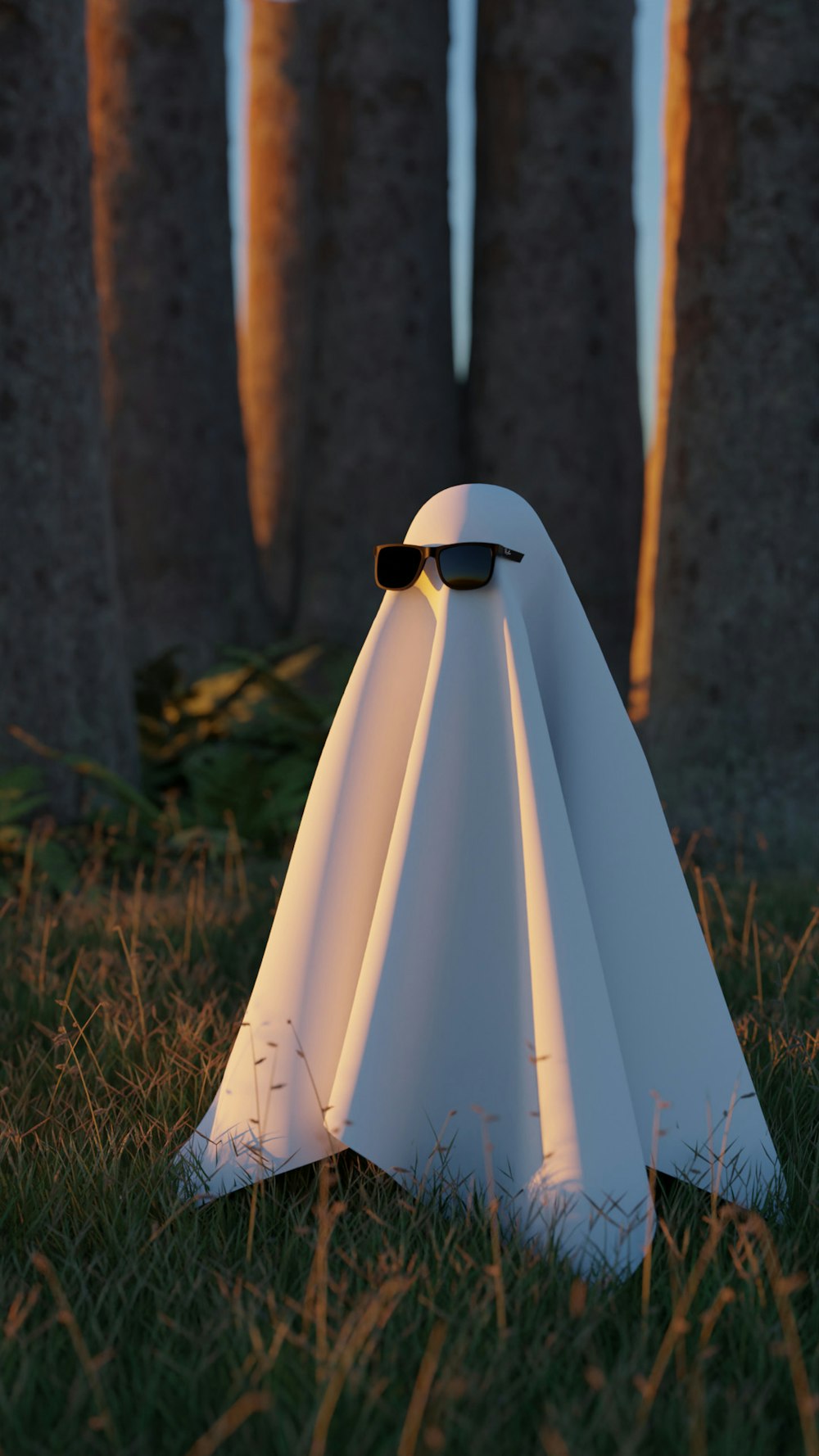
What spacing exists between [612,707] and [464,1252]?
117 centimetres

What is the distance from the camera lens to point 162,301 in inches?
351

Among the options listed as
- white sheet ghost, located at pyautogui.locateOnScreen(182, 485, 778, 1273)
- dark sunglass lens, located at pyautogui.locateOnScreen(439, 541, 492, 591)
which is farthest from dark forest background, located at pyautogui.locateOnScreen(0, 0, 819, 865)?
dark sunglass lens, located at pyautogui.locateOnScreen(439, 541, 492, 591)

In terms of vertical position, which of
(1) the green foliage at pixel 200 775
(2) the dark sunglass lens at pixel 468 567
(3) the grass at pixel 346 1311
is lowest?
(3) the grass at pixel 346 1311

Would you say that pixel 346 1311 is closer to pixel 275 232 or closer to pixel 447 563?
pixel 447 563

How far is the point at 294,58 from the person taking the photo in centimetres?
1373

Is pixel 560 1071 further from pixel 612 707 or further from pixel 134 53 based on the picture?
pixel 134 53

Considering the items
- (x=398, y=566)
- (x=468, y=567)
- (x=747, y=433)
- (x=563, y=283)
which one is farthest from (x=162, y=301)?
(x=468, y=567)

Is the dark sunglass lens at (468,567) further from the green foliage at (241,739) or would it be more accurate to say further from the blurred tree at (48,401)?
the blurred tree at (48,401)

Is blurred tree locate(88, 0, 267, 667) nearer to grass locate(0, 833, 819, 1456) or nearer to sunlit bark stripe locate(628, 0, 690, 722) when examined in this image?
sunlit bark stripe locate(628, 0, 690, 722)

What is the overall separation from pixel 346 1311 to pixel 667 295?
560 centimetres

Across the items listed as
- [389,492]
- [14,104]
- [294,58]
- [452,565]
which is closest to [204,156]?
[389,492]

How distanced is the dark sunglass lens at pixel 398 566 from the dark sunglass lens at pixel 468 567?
98 millimetres

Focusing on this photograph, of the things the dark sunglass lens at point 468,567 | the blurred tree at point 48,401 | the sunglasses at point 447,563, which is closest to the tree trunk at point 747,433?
the blurred tree at point 48,401

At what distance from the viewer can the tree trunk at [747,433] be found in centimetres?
576
